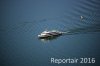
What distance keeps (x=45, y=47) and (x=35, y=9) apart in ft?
1.07

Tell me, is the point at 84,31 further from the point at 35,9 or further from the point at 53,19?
the point at 35,9

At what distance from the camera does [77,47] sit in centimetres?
153

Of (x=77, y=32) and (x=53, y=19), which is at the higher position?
(x=53, y=19)

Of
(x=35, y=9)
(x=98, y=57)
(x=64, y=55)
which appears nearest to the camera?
(x=98, y=57)

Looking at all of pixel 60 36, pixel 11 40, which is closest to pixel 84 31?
pixel 60 36

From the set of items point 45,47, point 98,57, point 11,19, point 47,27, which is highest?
point 11,19

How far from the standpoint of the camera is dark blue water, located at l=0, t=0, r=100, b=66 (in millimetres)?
1513

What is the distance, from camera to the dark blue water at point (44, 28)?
59.6 inches

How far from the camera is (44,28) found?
164 cm

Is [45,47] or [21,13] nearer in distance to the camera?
[45,47]

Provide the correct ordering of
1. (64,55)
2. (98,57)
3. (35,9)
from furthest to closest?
(35,9) → (64,55) → (98,57)

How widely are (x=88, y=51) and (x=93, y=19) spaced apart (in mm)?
231

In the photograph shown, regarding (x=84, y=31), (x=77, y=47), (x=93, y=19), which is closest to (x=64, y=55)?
(x=77, y=47)

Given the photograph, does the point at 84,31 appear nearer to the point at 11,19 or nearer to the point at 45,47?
the point at 45,47
